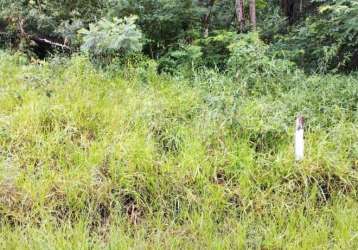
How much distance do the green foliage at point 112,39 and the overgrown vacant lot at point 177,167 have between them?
67cm

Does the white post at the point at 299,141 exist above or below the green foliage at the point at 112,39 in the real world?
below

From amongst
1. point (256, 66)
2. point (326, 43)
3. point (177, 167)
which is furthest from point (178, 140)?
point (326, 43)

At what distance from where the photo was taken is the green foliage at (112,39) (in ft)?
16.0

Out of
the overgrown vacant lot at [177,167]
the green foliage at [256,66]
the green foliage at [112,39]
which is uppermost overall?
the green foliage at [112,39]

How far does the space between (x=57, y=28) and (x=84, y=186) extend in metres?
3.63

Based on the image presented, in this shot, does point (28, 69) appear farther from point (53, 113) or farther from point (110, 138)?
point (110, 138)

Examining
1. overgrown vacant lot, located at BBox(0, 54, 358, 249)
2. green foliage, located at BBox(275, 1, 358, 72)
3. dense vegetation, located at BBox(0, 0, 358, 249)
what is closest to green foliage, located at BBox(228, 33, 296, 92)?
dense vegetation, located at BBox(0, 0, 358, 249)

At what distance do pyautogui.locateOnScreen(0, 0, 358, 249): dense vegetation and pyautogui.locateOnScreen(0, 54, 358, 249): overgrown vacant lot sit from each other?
1 cm

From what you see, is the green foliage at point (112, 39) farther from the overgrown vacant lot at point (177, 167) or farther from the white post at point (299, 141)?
the white post at point (299, 141)

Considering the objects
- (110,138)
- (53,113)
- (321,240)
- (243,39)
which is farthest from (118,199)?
(243,39)

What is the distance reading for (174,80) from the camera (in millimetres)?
4688

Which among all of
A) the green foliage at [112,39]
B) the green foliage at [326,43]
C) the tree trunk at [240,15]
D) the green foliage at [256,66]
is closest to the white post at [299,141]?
the green foliage at [256,66]

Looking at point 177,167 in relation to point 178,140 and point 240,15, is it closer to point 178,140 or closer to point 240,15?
point 178,140

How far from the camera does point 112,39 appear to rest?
488 centimetres
